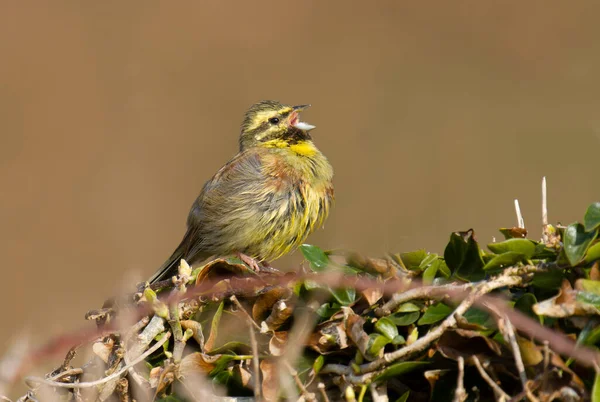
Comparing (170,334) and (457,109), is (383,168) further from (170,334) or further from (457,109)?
(170,334)

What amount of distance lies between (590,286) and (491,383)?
288mm

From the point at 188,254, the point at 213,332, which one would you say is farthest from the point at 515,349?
the point at 188,254

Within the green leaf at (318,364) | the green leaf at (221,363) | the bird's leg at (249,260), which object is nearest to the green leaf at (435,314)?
the green leaf at (318,364)

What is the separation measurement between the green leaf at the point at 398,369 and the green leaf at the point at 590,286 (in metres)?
0.35

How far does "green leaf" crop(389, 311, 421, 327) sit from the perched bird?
6.95 ft

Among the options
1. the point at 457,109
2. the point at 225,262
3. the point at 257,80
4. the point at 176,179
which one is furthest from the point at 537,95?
the point at 225,262

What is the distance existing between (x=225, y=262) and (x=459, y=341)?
72 centimetres

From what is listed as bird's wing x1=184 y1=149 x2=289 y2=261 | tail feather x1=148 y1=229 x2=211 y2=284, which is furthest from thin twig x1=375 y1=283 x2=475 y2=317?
tail feather x1=148 y1=229 x2=211 y2=284

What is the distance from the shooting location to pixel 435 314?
6.46ft

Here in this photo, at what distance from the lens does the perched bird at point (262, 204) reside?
4.36m

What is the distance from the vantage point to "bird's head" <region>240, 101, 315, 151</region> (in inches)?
191

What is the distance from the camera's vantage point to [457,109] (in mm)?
7992

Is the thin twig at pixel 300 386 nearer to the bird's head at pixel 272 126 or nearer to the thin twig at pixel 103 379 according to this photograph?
the thin twig at pixel 103 379

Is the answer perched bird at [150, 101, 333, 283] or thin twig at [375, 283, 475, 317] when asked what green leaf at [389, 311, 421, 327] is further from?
perched bird at [150, 101, 333, 283]
